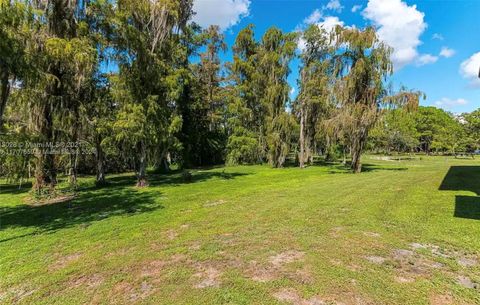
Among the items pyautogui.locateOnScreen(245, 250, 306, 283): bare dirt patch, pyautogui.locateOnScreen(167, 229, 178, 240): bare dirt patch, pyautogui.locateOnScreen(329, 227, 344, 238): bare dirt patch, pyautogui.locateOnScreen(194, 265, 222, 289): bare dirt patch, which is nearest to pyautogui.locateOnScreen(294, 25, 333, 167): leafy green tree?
pyautogui.locateOnScreen(329, 227, 344, 238): bare dirt patch

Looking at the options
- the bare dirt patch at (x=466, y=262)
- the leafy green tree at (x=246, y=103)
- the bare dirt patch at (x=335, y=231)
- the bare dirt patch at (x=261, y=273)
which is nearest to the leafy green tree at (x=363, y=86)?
the leafy green tree at (x=246, y=103)

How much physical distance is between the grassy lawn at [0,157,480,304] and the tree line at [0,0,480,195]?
8.11 ft

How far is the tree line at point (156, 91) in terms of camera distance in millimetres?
8930

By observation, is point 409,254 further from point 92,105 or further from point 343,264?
point 92,105

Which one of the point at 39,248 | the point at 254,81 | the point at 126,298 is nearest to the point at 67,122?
the point at 39,248

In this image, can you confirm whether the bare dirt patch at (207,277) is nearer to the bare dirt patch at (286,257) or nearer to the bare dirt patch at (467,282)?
the bare dirt patch at (286,257)

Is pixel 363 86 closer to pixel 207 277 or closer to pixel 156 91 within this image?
pixel 156 91

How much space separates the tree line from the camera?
8930mm

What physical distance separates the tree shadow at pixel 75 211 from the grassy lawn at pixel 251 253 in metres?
0.06

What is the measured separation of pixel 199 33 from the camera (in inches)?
1018

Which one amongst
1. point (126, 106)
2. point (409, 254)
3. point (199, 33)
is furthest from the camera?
point (199, 33)

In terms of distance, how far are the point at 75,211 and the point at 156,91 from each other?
668 centimetres

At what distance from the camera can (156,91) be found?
12609 millimetres

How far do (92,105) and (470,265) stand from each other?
13.6 meters
